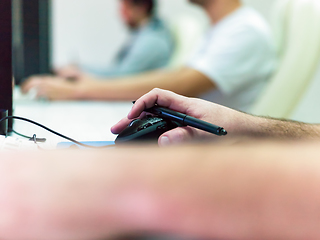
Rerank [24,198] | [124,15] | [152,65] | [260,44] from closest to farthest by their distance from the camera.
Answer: [24,198] < [260,44] < [152,65] < [124,15]

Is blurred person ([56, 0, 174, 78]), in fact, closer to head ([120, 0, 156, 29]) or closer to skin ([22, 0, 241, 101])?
head ([120, 0, 156, 29])

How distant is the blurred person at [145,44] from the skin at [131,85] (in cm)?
49

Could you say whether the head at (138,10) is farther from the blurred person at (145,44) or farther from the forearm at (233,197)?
the forearm at (233,197)

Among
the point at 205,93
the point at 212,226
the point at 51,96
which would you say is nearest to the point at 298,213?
the point at 212,226

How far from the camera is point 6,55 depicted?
46cm

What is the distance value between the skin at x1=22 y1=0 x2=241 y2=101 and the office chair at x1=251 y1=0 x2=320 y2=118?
20 cm

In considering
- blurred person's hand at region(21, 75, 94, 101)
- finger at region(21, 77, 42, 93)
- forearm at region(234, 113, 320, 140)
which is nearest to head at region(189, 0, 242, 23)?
blurred person's hand at region(21, 75, 94, 101)

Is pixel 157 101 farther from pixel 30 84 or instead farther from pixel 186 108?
pixel 30 84

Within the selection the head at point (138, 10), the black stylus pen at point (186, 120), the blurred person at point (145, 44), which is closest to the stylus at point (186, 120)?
the black stylus pen at point (186, 120)

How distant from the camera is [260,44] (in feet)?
3.32

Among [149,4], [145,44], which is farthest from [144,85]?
[149,4]

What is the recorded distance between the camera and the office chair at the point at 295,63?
84cm

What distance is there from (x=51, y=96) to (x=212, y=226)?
3.39 feet

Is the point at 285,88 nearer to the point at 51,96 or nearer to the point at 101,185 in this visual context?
the point at 51,96
